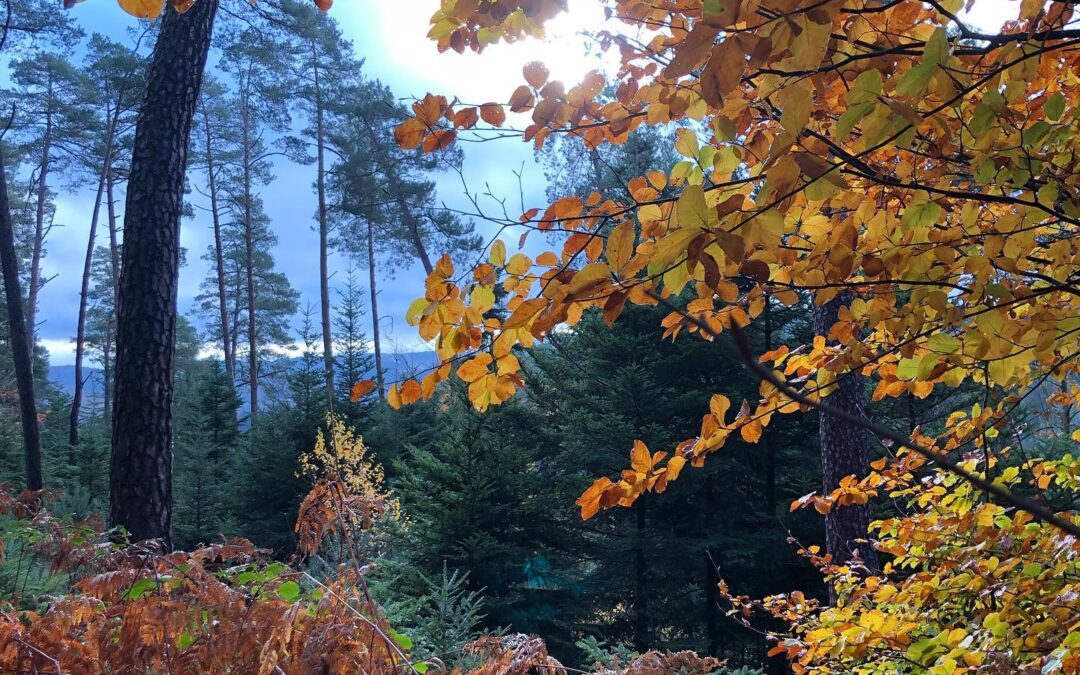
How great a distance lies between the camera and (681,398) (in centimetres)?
899

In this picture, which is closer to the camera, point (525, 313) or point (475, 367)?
point (525, 313)

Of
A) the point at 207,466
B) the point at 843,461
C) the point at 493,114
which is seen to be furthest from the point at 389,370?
the point at 493,114

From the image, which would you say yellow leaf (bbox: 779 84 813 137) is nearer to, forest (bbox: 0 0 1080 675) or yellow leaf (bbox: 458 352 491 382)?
forest (bbox: 0 0 1080 675)

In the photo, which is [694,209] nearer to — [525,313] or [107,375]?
[525,313]

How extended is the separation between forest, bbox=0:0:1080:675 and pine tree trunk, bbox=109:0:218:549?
2 cm

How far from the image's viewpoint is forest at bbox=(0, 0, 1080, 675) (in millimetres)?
956

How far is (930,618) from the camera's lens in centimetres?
230

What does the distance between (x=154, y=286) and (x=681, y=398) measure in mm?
6601

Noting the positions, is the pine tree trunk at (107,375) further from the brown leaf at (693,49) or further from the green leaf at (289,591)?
the brown leaf at (693,49)

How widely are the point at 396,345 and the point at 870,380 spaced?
13584mm

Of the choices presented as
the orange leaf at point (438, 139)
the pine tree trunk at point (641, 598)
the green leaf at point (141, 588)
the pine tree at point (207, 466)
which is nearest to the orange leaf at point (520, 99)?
the orange leaf at point (438, 139)

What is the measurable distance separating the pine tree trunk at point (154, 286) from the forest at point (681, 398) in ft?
0.06

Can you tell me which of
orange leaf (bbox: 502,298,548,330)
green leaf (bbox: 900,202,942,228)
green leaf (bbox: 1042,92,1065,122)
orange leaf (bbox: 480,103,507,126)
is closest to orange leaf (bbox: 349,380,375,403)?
orange leaf (bbox: 502,298,548,330)

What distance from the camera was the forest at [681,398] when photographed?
96 cm
